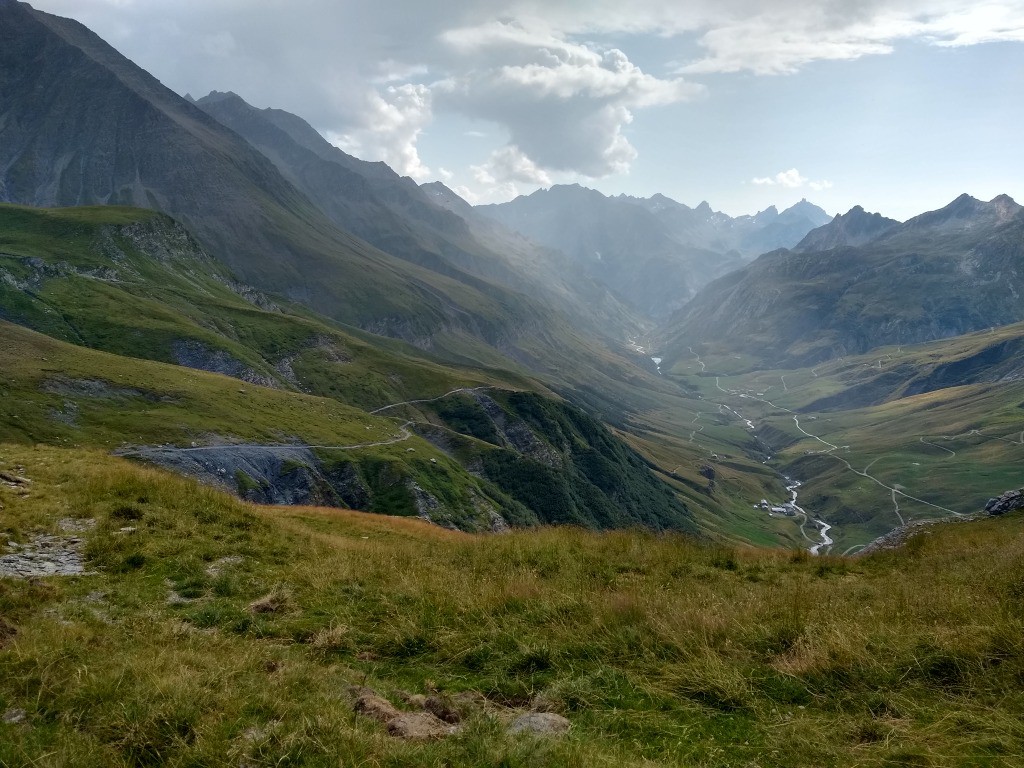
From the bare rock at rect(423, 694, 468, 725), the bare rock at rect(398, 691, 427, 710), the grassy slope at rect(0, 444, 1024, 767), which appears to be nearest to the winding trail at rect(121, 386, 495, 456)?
the grassy slope at rect(0, 444, 1024, 767)

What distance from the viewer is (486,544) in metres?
18.5

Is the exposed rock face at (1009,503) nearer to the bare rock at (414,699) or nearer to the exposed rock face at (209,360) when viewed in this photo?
the bare rock at (414,699)

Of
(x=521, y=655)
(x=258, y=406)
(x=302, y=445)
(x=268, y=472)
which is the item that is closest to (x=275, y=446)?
(x=302, y=445)

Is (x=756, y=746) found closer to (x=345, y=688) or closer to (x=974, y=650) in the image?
(x=974, y=650)

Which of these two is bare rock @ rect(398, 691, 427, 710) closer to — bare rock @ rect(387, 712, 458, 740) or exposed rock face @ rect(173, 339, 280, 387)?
bare rock @ rect(387, 712, 458, 740)

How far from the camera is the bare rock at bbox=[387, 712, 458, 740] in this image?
7.71 meters

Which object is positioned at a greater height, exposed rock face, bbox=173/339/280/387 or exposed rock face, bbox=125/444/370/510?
exposed rock face, bbox=173/339/280/387

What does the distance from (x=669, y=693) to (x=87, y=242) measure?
233m

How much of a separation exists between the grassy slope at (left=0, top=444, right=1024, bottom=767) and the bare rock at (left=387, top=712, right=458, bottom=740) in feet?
1.43

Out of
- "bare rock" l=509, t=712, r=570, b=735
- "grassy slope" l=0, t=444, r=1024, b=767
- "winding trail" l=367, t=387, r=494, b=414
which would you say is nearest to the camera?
"grassy slope" l=0, t=444, r=1024, b=767

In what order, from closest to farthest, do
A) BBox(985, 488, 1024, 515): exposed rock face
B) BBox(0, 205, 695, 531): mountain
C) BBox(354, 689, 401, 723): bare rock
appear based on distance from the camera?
BBox(354, 689, 401, 723): bare rock, BBox(985, 488, 1024, 515): exposed rock face, BBox(0, 205, 695, 531): mountain

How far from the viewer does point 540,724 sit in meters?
7.97

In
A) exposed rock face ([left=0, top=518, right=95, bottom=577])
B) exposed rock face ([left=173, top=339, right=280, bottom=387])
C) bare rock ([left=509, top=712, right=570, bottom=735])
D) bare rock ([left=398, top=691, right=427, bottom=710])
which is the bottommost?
exposed rock face ([left=173, top=339, right=280, bottom=387])

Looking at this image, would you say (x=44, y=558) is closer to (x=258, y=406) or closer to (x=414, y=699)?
(x=414, y=699)
